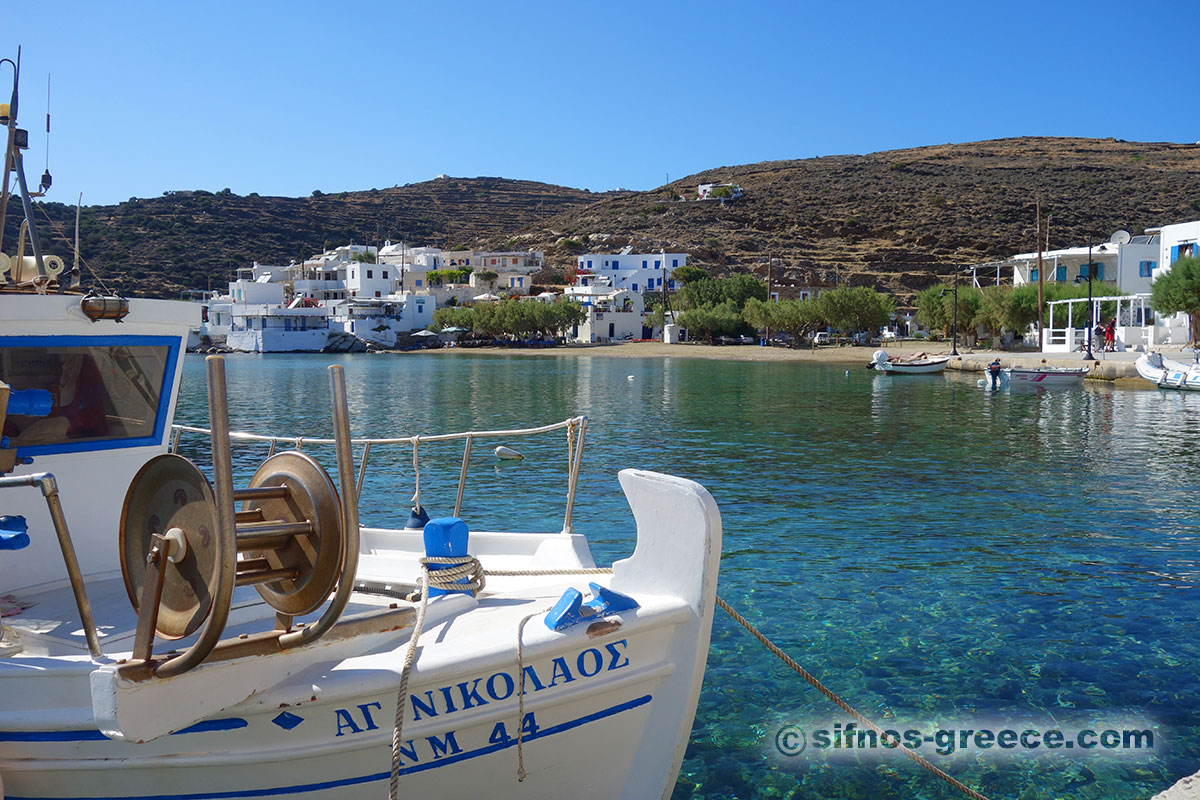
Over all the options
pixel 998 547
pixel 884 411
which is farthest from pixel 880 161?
pixel 998 547

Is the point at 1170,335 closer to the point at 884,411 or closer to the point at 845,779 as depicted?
the point at 884,411

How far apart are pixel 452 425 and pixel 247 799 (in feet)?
86.1

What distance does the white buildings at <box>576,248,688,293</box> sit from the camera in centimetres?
11082

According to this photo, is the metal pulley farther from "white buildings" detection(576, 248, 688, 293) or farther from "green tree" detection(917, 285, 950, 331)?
"white buildings" detection(576, 248, 688, 293)

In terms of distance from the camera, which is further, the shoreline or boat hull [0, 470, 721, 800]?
the shoreline

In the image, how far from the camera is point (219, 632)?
A: 11.7 ft

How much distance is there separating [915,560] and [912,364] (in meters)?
42.5

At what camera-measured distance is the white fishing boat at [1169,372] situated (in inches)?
1529

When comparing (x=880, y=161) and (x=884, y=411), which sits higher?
(x=880, y=161)

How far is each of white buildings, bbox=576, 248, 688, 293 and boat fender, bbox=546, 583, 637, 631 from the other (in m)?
104

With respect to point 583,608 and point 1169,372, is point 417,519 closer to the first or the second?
point 583,608

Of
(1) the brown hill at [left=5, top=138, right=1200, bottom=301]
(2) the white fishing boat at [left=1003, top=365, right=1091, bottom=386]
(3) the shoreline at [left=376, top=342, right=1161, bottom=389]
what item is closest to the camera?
(2) the white fishing boat at [left=1003, top=365, right=1091, bottom=386]

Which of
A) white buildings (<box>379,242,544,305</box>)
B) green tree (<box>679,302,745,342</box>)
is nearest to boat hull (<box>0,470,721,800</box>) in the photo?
green tree (<box>679,302,745,342</box>)

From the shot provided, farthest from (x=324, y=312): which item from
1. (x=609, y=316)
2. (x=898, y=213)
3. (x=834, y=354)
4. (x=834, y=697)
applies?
(x=834, y=697)
